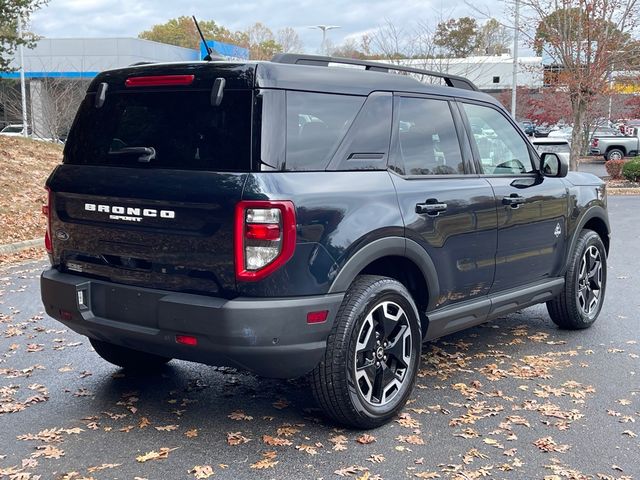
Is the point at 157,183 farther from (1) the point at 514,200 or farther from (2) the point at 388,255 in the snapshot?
(1) the point at 514,200

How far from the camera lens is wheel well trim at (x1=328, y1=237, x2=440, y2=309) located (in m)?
4.06

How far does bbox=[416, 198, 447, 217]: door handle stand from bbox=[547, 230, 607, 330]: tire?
80.7 inches

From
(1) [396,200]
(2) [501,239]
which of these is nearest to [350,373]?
(1) [396,200]

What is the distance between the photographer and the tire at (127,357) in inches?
202

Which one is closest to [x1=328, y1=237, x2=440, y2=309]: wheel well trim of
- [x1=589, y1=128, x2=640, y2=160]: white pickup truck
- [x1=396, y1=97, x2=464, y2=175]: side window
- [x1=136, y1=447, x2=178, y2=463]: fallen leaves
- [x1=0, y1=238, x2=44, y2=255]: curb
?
[x1=396, y1=97, x2=464, y2=175]: side window

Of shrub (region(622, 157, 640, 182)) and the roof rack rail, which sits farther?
shrub (region(622, 157, 640, 182))

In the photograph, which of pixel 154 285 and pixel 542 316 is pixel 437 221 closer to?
pixel 154 285

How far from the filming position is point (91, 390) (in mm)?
4969

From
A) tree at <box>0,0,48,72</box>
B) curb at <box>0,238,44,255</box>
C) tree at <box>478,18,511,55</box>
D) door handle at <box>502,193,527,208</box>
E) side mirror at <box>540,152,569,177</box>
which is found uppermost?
tree at <box>478,18,511,55</box>

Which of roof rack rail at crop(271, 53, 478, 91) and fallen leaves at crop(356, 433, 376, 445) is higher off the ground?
roof rack rail at crop(271, 53, 478, 91)

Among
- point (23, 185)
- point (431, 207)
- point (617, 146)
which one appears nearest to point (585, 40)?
point (617, 146)

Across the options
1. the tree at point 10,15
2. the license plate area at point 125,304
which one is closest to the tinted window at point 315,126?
the license plate area at point 125,304

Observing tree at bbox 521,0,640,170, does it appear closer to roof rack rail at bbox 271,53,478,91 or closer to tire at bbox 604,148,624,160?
tire at bbox 604,148,624,160

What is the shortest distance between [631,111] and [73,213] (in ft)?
103
